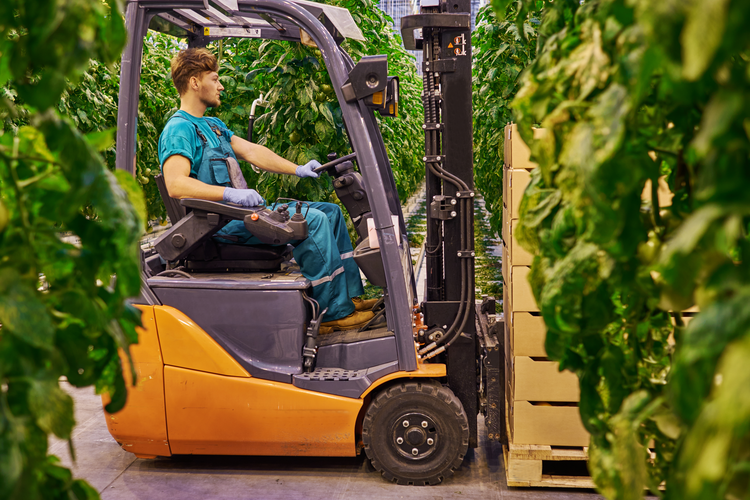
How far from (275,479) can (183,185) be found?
1.54 meters

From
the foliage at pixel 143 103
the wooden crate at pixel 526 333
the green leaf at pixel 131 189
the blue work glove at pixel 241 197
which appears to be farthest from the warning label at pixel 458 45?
the foliage at pixel 143 103

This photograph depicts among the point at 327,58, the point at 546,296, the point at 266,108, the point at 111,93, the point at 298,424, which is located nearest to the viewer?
the point at 546,296

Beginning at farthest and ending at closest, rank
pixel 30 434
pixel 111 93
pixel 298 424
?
pixel 111 93 → pixel 298 424 → pixel 30 434

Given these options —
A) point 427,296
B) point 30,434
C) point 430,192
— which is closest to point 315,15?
point 430,192

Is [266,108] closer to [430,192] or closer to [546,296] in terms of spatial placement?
[430,192]

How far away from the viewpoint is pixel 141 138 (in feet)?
29.6

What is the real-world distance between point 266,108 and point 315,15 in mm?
2432

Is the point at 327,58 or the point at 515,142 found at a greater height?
the point at 327,58

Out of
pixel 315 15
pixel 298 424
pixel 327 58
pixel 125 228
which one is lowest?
pixel 298 424

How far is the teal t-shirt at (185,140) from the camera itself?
10.1ft

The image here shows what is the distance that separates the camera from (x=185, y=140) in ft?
10.2

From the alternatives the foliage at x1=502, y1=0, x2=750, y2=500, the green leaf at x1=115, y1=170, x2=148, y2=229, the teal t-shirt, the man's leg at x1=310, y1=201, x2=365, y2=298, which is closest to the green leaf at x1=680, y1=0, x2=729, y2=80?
the foliage at x1=502, y1=0, x2=750, y2=500

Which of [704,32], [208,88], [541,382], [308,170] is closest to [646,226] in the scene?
[704,32]

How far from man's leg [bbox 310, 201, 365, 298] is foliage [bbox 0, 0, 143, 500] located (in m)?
2.33
